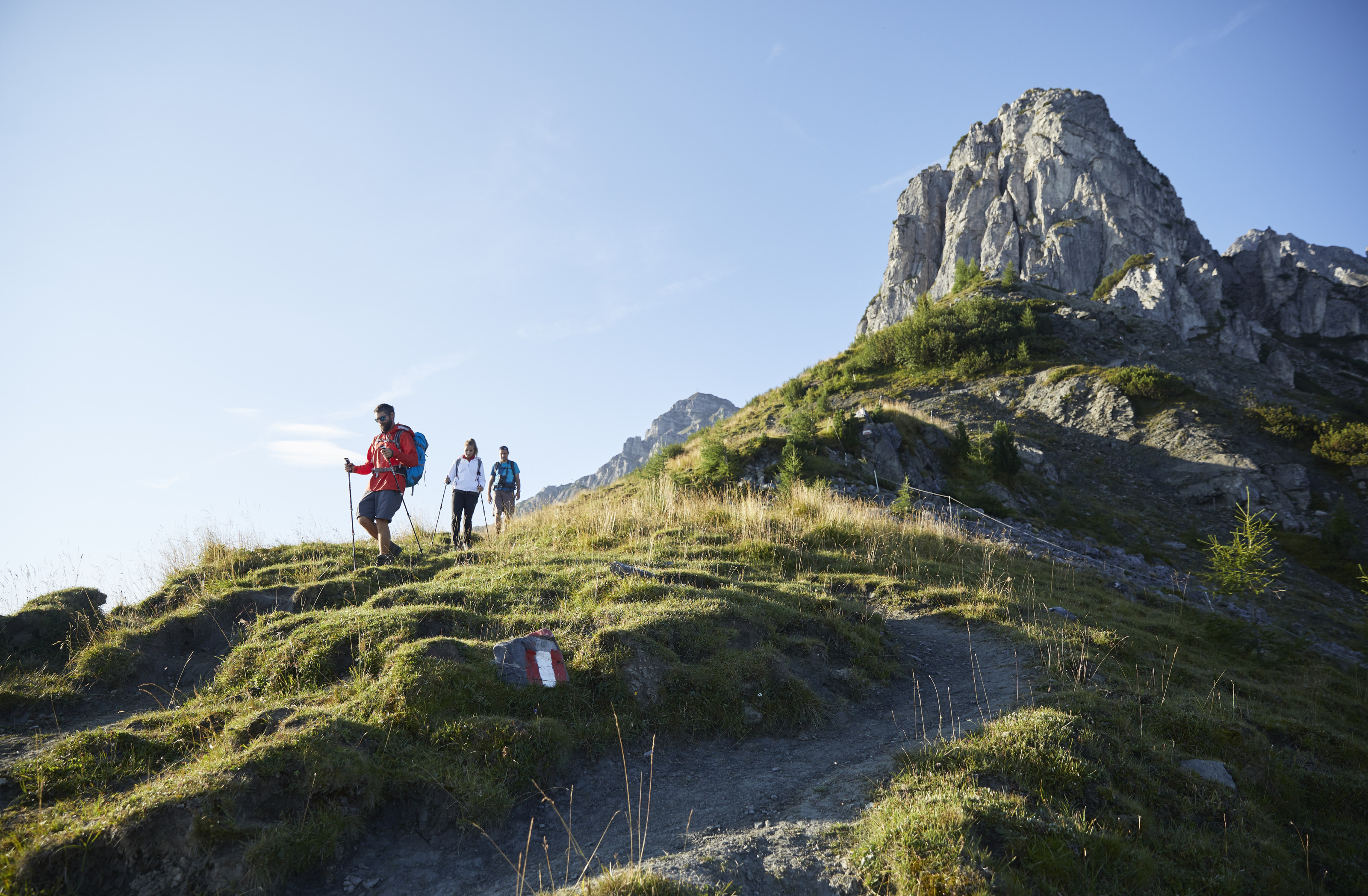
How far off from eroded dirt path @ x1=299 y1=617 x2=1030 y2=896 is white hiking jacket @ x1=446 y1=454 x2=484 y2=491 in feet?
30.0

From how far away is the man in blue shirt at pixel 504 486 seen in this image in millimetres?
14969

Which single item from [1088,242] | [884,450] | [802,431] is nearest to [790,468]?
[802,431]

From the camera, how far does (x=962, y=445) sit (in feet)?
70.8

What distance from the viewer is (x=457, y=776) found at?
442cm

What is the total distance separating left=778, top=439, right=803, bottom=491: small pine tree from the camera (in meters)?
15.5

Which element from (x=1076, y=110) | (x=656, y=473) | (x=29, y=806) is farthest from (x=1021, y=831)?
(x=1076, y=110)

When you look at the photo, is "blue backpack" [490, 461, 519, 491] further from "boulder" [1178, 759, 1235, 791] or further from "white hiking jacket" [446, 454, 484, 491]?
"boulder" [1178, 759, 1235, 791]

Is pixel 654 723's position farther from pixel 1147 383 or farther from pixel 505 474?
pixel 1147 383

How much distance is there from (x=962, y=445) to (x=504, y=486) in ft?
53.3

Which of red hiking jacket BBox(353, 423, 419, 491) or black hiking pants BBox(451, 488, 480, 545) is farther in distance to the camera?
black hiking pants BBox(451, 488, 480, 545)

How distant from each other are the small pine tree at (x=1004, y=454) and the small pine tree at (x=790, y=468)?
795 cm

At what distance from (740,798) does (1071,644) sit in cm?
515

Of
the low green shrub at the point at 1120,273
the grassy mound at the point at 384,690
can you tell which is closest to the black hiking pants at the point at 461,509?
the grassy mound at the point at 384,690

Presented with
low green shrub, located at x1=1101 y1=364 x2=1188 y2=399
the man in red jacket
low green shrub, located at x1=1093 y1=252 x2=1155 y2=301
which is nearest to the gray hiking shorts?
the man in red jacket
